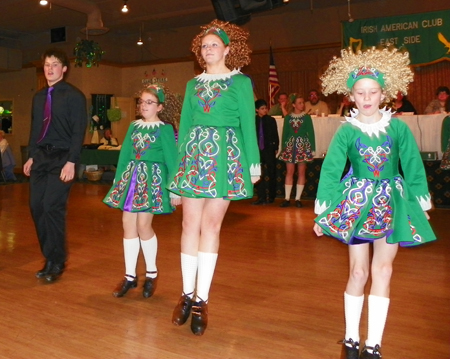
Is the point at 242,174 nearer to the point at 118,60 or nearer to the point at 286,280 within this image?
the point at 286,280

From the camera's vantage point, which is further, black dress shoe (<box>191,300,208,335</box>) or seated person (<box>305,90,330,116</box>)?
seated person (<box>305,90,330,116</box>)

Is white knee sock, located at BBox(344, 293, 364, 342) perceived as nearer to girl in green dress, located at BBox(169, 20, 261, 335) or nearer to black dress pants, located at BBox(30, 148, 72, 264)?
girl in green dress, located at BBox(169, 20, 261, 335)

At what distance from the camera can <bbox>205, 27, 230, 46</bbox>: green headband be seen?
254cm

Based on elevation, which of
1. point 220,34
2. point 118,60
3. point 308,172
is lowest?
point 308,172

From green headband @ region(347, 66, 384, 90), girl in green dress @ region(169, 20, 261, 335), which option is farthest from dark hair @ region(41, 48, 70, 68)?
green headband @ region(347, 66, 384, 90)

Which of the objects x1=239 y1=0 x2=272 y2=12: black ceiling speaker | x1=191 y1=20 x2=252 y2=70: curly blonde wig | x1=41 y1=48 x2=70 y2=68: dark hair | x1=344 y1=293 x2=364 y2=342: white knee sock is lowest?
x1=344 y1=293 x2=364 y2=342: white knee sock

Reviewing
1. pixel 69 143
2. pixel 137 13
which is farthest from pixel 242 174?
pixel 137 13

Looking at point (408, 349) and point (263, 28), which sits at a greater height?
point (263, 28)

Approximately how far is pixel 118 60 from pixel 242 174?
13.1m

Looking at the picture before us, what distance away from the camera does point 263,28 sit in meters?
12.4

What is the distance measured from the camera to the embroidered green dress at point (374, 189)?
2.02 m

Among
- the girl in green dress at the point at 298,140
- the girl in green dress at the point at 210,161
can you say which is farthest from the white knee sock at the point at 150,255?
the girl in green dress at the point at 298,140

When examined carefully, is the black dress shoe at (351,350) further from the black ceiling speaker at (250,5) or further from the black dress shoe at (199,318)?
the black ceiling speaker at (250,5)

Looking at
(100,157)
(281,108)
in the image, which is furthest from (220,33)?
(100,157)
